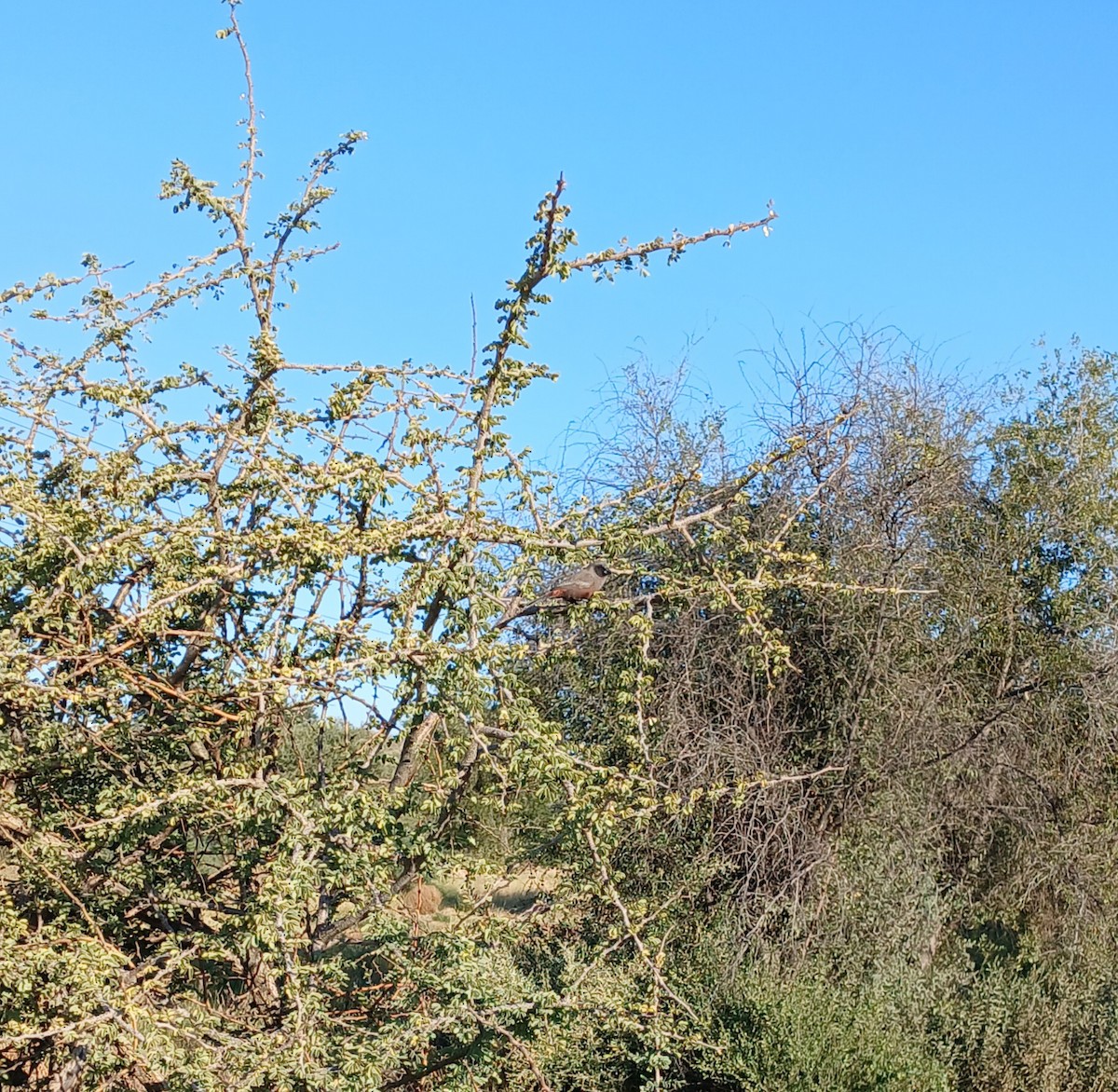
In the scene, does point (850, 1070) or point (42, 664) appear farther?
point (850, 1070)

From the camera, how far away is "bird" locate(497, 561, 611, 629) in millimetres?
4684

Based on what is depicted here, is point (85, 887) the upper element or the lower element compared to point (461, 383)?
lower

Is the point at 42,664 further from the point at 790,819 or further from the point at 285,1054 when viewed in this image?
the point at 790,819

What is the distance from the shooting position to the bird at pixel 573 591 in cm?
468

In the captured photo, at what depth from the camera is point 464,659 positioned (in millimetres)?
4164

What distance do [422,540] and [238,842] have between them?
1318 mm

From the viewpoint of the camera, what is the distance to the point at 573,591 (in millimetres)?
4695

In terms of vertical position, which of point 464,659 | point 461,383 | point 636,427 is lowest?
point 464,659

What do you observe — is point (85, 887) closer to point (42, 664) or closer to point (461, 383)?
point (42, 664)

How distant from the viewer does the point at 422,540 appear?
4598 millimetres

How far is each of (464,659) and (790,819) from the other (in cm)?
314

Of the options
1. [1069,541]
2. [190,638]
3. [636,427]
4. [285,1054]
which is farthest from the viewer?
[1069,541]

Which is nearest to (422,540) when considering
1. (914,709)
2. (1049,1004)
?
(914,709)

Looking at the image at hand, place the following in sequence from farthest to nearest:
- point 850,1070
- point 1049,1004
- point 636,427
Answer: point 636,427, point 1049,1004, point 850,1070
